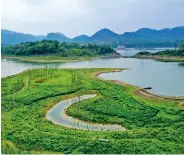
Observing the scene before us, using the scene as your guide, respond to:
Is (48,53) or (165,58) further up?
(48,53)

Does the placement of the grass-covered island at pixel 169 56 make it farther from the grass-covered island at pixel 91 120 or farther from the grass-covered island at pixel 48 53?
the grass-covered island at pixel 91 120

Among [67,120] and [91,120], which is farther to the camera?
[67,120]

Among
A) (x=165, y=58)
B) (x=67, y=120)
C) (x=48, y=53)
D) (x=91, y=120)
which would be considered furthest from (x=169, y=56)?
(x=91, y=120)

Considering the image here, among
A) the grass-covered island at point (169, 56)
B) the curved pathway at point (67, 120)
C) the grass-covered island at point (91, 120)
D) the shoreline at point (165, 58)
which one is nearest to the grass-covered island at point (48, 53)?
the shoreline at point (165, 58)

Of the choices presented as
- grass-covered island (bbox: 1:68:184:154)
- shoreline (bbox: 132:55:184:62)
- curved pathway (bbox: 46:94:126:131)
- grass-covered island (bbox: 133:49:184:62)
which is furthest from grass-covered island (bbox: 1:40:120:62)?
curved pathway (bbox: 46:94:126:131)

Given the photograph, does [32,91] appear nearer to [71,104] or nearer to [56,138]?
[71,104]

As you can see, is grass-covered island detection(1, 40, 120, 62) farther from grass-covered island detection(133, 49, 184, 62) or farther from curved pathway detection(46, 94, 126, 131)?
curved pathway detection(46, 94, 126, 131)

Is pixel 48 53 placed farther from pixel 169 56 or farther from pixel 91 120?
pixel 91 120

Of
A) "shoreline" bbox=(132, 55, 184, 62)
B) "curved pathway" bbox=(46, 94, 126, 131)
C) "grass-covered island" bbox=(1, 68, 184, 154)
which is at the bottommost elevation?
"curved pathway" bbox=(46, 94, 126, 131)

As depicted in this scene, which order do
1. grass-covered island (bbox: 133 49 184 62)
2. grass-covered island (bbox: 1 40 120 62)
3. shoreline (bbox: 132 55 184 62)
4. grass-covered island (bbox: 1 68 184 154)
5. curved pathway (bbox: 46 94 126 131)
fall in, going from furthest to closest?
grass-covered island (bbox: 1 40 120 62)
grass-covered island (bbox: 133 49 184 62)
shoreline (bbox: 132 55 184 62)
curved pathway (bbox: 46 94 126 131)
grass-covered island (bbox: 1 68 184 154)
